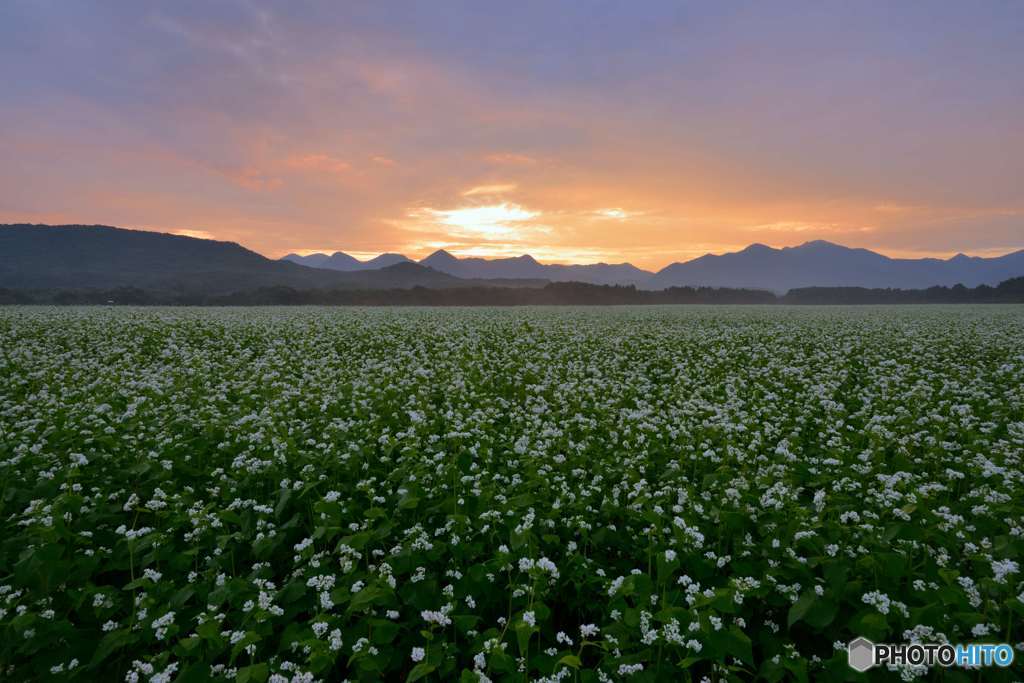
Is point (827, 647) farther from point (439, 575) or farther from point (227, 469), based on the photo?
point (227, 469)

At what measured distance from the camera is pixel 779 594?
4.41 meters

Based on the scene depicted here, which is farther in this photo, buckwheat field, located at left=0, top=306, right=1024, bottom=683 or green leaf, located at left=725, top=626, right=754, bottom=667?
buckwheat field, located at left=0, top=306, right=1024, bottom=683

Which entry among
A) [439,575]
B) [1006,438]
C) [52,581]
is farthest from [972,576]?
[52,581]

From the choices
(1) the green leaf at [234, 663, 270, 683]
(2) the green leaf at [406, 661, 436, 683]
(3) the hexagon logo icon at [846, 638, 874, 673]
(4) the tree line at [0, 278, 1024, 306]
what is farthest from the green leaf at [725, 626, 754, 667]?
(4) the tree line at [0, 278, 1024, 306]

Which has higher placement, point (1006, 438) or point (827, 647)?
point (1006, 438)

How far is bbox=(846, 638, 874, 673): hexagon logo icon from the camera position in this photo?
3648 millimetres

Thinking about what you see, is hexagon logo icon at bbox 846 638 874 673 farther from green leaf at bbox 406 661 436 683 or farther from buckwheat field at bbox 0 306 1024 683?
green leaf at bbox 406 661 436 683

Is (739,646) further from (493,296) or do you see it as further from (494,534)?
(493,296)

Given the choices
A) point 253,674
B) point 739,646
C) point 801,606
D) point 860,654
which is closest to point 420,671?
point 253,674

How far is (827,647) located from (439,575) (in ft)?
11.5

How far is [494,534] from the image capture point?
533cm

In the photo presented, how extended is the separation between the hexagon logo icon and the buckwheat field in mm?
106

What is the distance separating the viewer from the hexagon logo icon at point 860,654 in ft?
12.0

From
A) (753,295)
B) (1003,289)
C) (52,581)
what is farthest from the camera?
(753,295)
